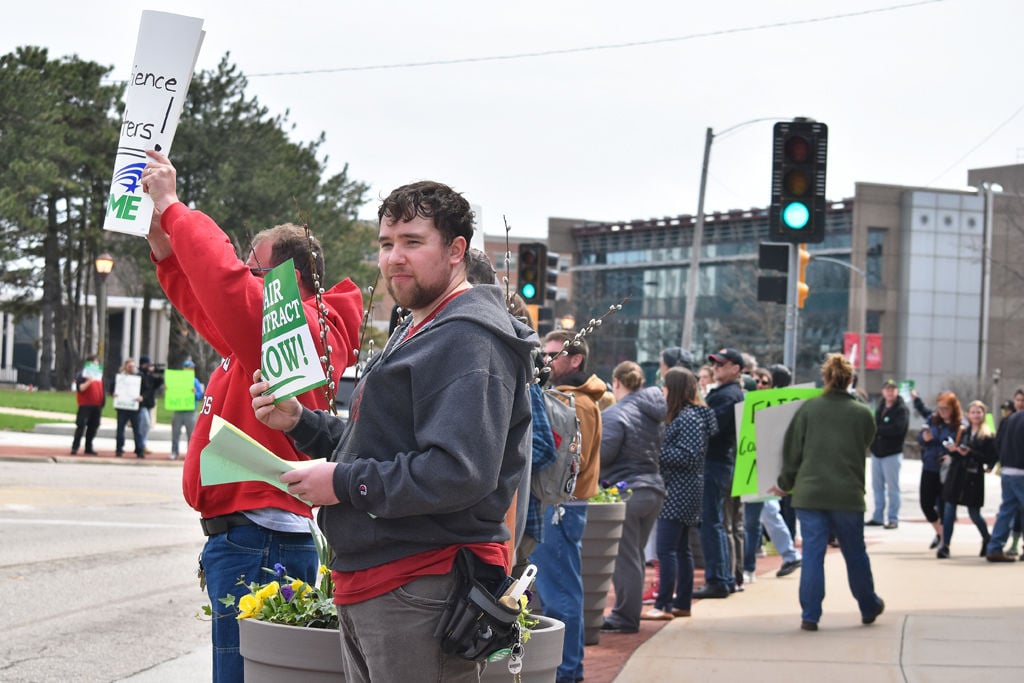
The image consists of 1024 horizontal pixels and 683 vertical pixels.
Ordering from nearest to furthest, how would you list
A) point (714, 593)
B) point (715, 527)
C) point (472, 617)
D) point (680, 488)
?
point (472, 617), point (680, 488), point (715, 527), point (714, 593)

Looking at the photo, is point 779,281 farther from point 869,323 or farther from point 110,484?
point 869,323

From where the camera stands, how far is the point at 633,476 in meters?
9.38

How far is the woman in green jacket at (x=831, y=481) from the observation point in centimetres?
975

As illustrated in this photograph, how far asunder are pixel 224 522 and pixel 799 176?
29.8 feet

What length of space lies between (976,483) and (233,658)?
1272cm

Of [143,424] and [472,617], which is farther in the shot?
[143,424]

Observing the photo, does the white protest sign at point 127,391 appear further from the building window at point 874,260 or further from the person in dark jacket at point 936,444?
the building window at point 874,260

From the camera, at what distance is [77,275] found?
6219cm

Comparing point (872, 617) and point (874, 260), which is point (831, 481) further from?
point (874, 260)

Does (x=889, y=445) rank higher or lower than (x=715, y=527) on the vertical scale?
higher

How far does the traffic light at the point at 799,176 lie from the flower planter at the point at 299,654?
9.06 m

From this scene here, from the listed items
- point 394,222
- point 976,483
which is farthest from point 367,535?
point 976,483

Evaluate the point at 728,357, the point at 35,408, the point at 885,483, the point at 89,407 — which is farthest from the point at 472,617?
the point at 35,408

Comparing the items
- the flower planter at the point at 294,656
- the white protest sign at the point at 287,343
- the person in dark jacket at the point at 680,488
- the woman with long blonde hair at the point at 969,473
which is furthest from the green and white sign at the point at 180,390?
the white protest sign at the point at 287,343
